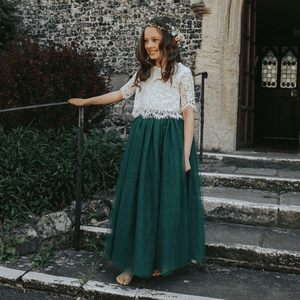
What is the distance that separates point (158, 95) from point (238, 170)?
7.55 feet

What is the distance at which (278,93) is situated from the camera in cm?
920

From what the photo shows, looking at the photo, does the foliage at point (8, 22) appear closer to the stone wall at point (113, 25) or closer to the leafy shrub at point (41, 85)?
the stone wall at point (113, 25)

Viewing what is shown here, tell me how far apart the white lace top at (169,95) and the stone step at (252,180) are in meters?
1.73

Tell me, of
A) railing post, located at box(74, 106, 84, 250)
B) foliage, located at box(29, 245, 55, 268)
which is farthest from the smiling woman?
foliage, located at box(29, 245, 55, 268)

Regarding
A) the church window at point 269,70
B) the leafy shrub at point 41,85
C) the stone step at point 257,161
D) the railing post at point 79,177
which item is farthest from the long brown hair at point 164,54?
the church window at point 269,70

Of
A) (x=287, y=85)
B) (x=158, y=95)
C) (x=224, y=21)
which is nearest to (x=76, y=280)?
(x=158, y=95)

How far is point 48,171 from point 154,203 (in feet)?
4.39

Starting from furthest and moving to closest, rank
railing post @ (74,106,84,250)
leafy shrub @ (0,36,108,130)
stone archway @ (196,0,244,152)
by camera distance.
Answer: stone archway @ (196,0,244,152)
leafy shrub @ (0,36,108,130)
railing post @ (74,106,84,250)

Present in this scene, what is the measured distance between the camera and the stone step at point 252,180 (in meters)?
3.37

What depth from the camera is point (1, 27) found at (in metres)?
6.00

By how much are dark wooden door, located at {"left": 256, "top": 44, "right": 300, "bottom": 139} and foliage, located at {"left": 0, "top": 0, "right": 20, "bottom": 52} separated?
6455 mm

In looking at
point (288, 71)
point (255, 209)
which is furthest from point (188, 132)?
point (288, 71)

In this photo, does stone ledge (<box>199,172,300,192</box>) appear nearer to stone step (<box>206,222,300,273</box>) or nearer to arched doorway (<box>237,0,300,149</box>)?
stone step (<box>206,222,300,273</box>)

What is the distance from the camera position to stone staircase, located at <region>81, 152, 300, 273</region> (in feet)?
7.37
